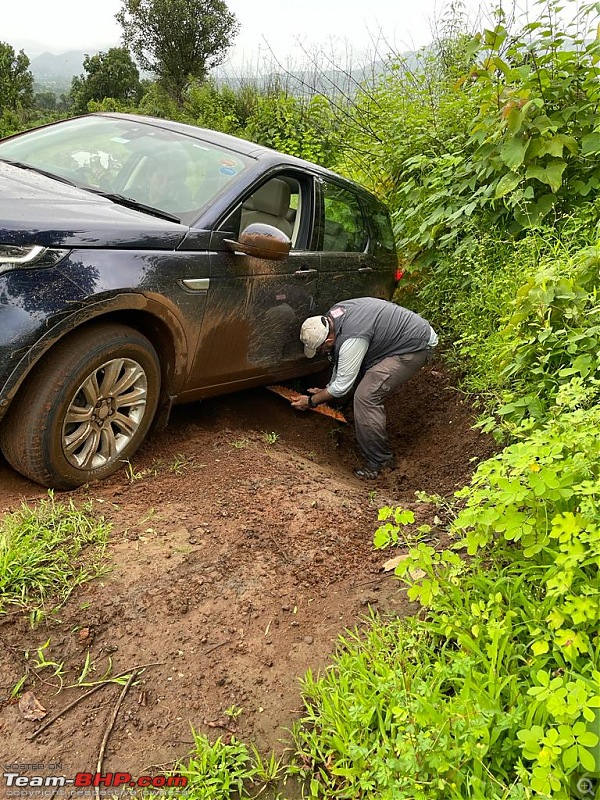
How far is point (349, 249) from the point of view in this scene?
476 centimetres

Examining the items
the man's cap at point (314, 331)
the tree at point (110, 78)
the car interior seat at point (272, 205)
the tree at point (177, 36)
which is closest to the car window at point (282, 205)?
the car interior seat at point (272, 205)

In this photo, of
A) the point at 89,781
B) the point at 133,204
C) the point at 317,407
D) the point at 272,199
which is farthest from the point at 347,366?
the point at 89,781

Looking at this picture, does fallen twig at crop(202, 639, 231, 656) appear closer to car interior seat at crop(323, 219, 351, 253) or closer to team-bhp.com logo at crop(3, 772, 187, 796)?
team-bhp.com logo at crop(3, 772, 187, 796)

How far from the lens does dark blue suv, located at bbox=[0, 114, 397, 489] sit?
2568mm

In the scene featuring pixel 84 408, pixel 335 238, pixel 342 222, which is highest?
pixel 342 222

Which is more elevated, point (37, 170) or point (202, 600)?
point (37, 170)

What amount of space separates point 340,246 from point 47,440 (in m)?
2.75

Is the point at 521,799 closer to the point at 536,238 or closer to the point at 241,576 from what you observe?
the point at 241,576

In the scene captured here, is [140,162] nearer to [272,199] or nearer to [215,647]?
[272,199]

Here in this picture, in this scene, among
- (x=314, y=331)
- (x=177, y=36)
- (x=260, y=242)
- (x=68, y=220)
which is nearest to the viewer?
(x=68, y=220)

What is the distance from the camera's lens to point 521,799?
4.96ft

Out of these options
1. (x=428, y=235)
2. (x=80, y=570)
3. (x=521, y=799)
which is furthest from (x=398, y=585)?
(x=428, y=235)

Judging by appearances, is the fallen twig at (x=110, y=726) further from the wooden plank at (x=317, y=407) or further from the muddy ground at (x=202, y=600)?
the wooden plank at (x=317, y=407)

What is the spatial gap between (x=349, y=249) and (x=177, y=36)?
1855 cm
